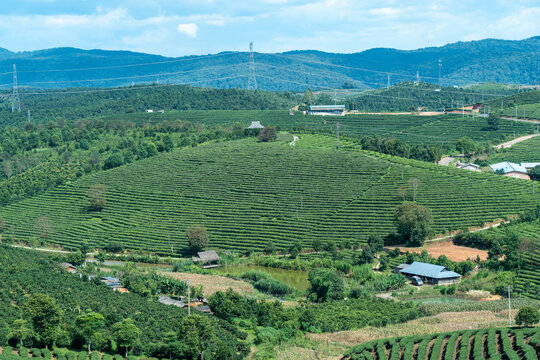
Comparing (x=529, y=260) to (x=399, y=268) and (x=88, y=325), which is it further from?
(x=88, y=325)

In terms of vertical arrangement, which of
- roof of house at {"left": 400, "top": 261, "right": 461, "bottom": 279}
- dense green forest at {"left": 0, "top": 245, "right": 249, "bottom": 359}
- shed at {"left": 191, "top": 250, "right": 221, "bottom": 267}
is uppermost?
dense green forest at {"left": 0, "top": 245, "right": 249, "bottom": 359}

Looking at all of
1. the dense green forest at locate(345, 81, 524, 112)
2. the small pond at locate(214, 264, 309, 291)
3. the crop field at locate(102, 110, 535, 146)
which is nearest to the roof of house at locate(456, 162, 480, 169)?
the crop field at locate(102, 110, 535, 146)

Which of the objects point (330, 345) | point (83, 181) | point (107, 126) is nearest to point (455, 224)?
point (330, 345)

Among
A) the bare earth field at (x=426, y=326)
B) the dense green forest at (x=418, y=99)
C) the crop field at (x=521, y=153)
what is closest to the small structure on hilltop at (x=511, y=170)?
the crop field at (x=521, y=153)

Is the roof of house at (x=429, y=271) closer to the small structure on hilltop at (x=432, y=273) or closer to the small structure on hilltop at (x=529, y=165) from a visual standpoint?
the small structure on hilltop at (x=432, y=273)

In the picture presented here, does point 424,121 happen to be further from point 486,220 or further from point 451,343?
point 451,343

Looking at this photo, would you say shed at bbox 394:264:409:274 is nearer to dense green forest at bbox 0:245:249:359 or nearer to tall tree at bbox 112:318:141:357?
dense green forest at bbox 0:245:249:359
